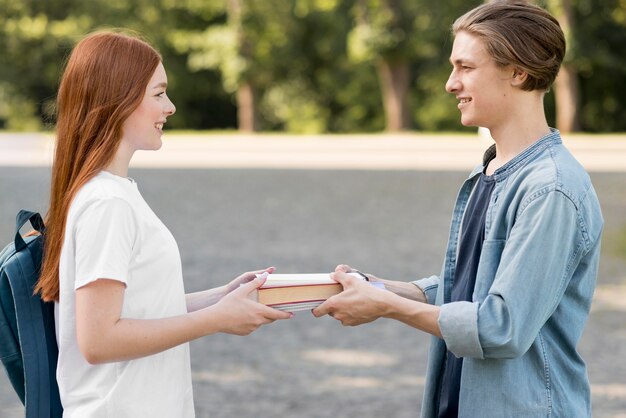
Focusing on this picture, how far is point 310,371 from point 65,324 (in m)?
3.92

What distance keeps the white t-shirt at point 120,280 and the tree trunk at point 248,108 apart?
38.3 metres

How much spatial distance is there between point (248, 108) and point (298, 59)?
4719 millimetres

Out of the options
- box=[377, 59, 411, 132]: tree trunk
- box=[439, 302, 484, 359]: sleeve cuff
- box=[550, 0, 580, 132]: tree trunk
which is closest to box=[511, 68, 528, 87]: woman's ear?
box=[439, 302, 484, 359]: sleeve cuff

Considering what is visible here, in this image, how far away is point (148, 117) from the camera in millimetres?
2295

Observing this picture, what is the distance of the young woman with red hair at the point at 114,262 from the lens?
2143 mm

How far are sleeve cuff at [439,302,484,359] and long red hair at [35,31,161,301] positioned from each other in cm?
80

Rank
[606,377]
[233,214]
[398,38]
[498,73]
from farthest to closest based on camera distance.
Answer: [398,38] < [233,214] < [606,377] < [498,73]

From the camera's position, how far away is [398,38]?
128 feet

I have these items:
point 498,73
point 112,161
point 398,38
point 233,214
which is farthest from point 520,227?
point 398,38

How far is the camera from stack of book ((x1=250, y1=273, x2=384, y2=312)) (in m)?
2.38

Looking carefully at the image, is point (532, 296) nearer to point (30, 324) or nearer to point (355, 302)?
point (355, 302)

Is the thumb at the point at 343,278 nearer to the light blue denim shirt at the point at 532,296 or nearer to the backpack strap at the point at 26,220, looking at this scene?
the light blue denim shirt at the point at 532,296

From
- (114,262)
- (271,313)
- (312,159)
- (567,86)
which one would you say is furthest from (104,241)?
(567,86)

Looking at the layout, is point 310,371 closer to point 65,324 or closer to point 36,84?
point 65,324
